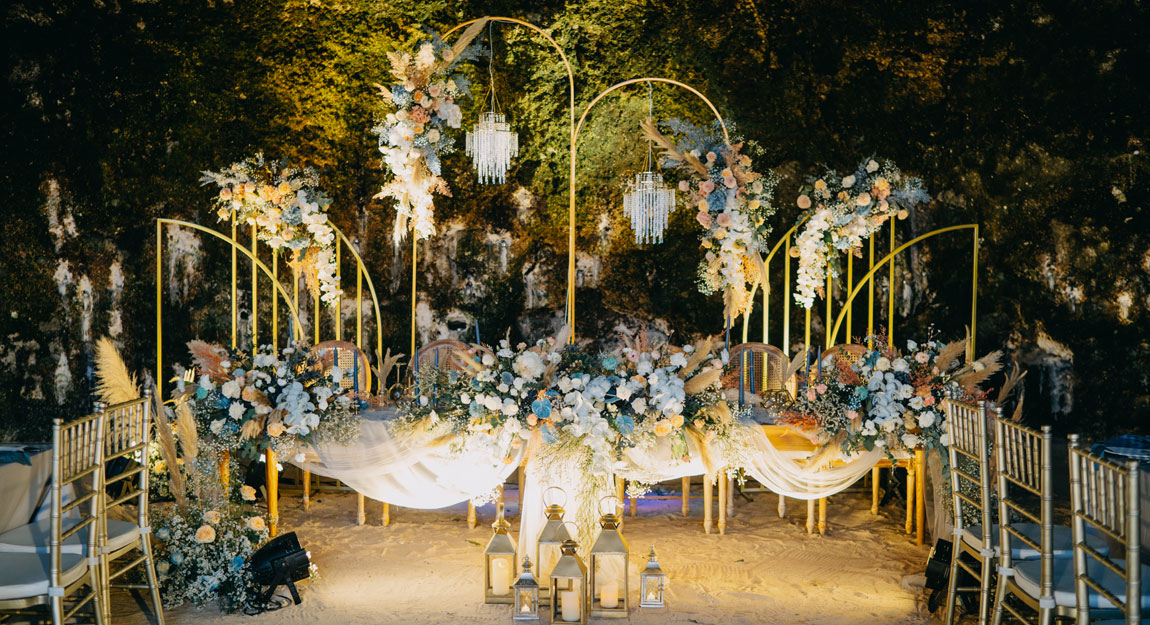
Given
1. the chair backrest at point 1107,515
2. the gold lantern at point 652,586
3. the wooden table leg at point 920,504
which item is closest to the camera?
the chair backrest at point 1107,515

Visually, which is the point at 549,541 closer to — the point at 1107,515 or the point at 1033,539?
the point at 1033,539

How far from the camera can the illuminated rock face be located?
7945mm

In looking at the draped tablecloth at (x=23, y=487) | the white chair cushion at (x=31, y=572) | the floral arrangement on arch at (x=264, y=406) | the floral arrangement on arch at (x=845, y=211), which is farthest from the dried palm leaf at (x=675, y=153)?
the white chair cushion at (x=31, y=572)

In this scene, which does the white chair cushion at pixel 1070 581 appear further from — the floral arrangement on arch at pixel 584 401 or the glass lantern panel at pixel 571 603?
the glass lantern panel at pixel 571 603

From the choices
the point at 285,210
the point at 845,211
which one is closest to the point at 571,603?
the point at 845,211

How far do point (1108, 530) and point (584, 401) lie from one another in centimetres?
200

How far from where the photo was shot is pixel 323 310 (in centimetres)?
893

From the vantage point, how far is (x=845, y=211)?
18.6 ft

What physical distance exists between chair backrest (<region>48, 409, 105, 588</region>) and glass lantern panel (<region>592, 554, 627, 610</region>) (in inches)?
79.9

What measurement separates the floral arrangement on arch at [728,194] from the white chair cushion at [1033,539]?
2.66m

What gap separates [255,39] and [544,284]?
3788mm

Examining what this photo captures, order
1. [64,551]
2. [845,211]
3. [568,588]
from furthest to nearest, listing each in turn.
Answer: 1. [845,211]
2. [568,588]
3. [64,551]

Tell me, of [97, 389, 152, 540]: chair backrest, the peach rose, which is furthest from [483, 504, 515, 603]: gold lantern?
[97, 389, 152, 540]: chair backrest

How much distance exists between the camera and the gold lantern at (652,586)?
159 inches
